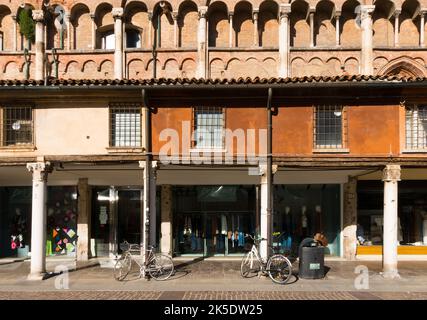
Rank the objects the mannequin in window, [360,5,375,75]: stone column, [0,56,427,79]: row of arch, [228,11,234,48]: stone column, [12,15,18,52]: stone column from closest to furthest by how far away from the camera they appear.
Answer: the mannequin in window
[360,5,375,75]: stone column
[0,56,427,79]: row of arch
[228,11,234,48]: stone column
[12,15,18,52]: stone column

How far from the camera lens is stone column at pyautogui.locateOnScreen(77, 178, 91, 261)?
1850 centimetres

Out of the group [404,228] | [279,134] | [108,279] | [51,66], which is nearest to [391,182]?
[279,134]

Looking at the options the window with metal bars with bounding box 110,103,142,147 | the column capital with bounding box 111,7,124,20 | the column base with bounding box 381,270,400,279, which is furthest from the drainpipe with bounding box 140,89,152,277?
the column capital with bounding box 111,7,124,20

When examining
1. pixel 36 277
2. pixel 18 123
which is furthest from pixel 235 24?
pixel 36 277

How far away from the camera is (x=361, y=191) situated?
18.2m

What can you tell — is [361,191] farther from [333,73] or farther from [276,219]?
[333,73]

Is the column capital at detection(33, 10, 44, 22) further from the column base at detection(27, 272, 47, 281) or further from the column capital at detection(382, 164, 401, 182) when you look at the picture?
the column capital at detection(382, 164, 401, 182)

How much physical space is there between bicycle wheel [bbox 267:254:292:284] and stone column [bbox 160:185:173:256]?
6.39 meters

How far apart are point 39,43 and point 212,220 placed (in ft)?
37.9

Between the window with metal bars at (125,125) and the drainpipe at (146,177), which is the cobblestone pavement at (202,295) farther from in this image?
the window with metal bars at (125,125)

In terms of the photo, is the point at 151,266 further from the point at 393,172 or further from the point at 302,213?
the point at 393,172

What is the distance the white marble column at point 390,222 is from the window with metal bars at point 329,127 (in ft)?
5.58

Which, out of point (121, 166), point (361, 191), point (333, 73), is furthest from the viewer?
point (333, 73)

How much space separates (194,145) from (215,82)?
84.1 inches
